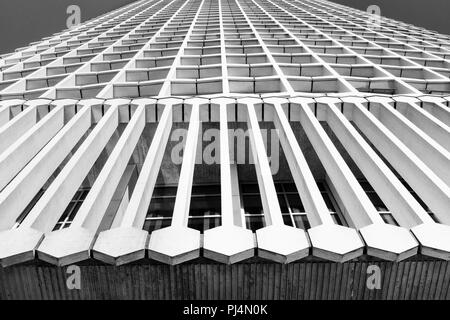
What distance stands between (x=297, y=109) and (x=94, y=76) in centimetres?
900

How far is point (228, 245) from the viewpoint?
17.1ft

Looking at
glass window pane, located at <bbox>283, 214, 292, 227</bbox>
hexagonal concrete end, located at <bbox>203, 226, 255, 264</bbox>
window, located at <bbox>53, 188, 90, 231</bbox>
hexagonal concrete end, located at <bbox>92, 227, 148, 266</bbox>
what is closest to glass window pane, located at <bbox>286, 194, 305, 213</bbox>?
glass window pane, located at <bbox>283, 214, 292, 227</bbox>

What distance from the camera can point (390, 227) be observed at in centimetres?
556

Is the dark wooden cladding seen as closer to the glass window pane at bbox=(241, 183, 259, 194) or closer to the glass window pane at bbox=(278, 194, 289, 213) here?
the glass window pane at bbox=(278, 194, 289, 213)

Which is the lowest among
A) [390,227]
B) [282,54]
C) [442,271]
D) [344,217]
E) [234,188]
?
[344,217]

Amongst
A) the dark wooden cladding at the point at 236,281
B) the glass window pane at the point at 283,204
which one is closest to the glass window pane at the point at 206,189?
the glass window pane at the point at 283,204

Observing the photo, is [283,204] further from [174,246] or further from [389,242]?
[174,246]

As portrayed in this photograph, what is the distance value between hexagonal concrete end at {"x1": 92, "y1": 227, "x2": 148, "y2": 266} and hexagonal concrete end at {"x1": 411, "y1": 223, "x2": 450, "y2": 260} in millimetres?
3793

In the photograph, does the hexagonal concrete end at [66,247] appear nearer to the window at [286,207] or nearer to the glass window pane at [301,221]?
the window at [286,207]

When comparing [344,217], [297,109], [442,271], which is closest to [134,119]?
[297,109]

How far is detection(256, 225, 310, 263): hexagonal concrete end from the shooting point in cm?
509

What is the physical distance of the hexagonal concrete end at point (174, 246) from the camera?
511 cm

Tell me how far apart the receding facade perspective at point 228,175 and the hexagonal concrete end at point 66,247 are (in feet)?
0.09

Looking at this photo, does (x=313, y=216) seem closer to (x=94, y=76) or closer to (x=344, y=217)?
(x=344, y=217)
